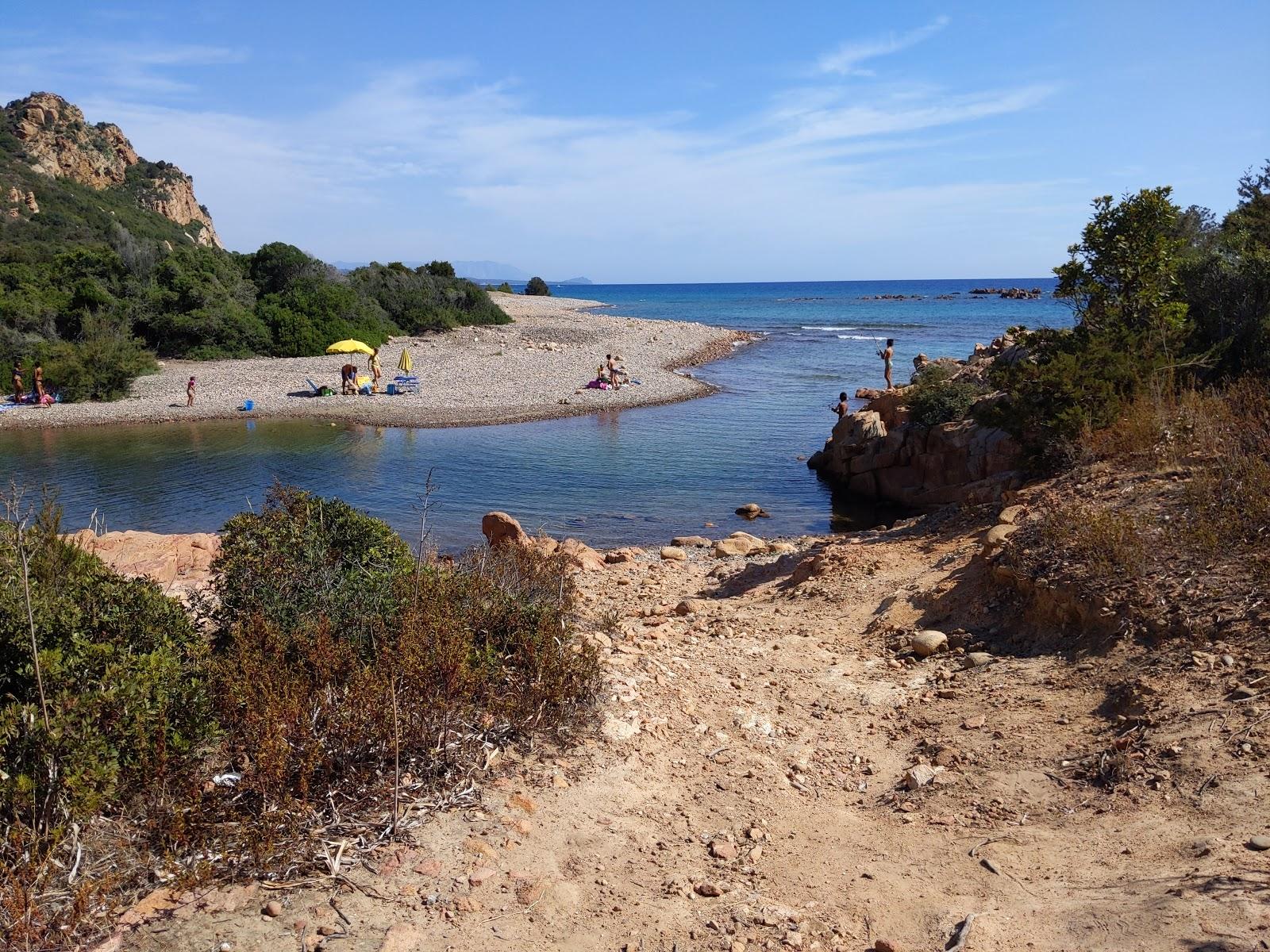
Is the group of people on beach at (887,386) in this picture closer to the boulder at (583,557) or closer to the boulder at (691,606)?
the boulder at (583,557)

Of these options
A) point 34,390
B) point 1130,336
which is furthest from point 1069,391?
point 34,390

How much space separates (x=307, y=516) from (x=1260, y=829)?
6190 millimetres

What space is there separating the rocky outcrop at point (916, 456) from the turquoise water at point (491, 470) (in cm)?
72

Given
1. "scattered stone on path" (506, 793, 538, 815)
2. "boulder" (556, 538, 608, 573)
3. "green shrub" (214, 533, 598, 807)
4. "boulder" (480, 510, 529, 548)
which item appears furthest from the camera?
"boulder" (480, 510, 529, 548)

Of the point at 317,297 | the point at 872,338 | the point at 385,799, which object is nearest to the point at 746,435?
the point at 385,799

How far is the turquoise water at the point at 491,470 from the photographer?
16234 millimetres

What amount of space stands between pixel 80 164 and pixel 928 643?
79.8m

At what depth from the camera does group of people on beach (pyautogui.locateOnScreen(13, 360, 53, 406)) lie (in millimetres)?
26734

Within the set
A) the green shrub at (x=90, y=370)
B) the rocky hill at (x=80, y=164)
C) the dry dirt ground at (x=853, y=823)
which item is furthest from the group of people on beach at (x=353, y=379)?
the rocky hill at (x=80, y=164)

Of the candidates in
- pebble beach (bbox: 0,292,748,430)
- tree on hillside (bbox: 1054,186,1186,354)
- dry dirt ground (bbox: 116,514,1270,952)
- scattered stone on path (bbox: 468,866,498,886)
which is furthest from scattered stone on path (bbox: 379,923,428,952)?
pebble beach (bbox: 0,292,748,430)

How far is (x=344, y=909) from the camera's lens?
381cm

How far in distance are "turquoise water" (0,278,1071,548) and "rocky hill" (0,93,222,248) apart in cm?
4463

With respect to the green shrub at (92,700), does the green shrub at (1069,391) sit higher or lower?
higher

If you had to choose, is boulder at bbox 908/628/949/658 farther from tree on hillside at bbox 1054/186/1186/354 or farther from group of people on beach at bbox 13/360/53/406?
group of people on beach at bbox 13/360/53/406
